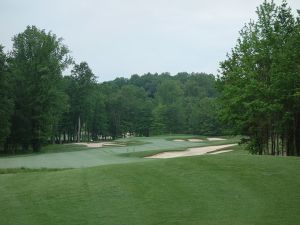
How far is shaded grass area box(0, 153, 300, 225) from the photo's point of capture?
29.6 feet

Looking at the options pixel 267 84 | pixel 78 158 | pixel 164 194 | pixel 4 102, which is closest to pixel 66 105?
pixel 4 102

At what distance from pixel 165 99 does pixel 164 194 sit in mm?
132714

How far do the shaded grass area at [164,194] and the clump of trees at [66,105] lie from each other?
49.9 ft

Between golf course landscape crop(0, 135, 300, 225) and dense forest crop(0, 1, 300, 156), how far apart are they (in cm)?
689

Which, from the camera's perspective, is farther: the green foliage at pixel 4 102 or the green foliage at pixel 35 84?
A: the green foliage at pixel 35 84

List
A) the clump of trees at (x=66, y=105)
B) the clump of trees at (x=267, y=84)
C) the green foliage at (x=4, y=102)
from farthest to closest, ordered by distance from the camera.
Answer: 1. the clump of trees at (x=66, y=105)
2. the green foliage at (x=4, y=102)
3. the clump of trees at (x=267, y=84)

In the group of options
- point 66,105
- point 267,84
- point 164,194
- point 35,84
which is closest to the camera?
point 164,194

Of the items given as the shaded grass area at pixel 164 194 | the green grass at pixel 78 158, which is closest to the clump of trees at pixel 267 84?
the shaded grass area at pixel 164 194

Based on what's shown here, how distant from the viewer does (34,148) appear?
58031mm

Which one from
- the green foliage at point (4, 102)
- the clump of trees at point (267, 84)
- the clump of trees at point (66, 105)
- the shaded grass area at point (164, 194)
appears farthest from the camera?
the clump of trees at point (66, 105)

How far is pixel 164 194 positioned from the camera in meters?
10.4

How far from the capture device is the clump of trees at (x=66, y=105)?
5519cm

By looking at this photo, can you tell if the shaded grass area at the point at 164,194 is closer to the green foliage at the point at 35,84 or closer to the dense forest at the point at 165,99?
the dense forest at the point at 165,99

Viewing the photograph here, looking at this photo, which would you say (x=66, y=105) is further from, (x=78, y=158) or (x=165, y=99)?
(x=165, y=99)
